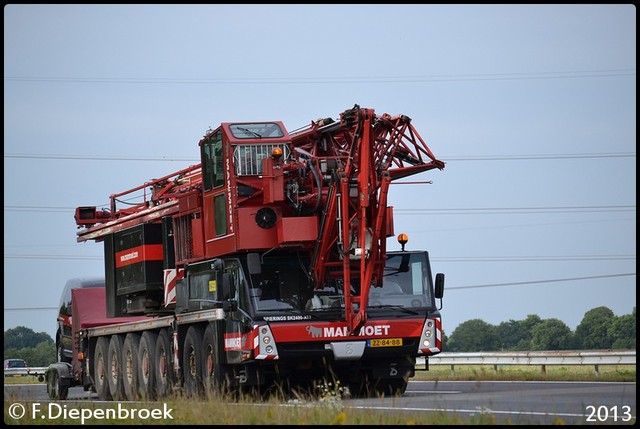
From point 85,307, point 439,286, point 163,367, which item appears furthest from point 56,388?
point 439,286

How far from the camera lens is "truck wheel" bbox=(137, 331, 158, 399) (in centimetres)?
2733

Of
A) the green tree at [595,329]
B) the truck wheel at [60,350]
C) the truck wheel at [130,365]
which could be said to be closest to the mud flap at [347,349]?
the truck wheel at [130,365]

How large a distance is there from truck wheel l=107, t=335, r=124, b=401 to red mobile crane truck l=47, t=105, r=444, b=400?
111 inches

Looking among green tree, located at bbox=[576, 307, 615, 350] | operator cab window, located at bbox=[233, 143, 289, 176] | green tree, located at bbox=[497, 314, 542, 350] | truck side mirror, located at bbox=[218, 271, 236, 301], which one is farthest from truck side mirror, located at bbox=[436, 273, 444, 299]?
green tree, located at bbox=[497, 314, 542, 350]

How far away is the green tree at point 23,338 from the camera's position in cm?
11031

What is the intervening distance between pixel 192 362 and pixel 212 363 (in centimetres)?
112

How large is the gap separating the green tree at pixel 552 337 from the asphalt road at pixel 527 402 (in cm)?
4703

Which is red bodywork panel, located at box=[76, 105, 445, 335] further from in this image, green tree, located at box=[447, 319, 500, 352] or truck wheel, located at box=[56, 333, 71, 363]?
green tree, located at box=[447, 319, 500, 352]

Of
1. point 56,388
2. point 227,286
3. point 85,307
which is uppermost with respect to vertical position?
point 85,307

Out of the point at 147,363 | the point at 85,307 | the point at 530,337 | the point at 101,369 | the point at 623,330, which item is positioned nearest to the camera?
the point at 147,363

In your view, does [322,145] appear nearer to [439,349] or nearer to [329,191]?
[329,191]

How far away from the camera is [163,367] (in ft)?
88.3

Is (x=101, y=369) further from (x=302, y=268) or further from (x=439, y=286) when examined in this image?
(x=439, y=286)

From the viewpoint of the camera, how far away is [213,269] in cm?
2447
